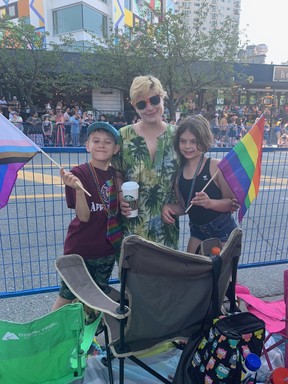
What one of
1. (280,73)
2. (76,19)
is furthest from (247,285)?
(76,19)

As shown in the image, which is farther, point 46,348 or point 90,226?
point 90,226

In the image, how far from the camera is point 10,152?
2377 millimetres

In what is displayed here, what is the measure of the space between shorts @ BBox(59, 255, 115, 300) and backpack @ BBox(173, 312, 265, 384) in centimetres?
85

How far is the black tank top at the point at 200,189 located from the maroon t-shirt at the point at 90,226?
59cm

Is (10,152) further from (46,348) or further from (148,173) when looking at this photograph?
(46,348)

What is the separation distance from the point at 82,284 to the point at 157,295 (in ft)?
2.02

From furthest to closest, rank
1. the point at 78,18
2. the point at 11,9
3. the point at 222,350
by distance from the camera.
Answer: the point at 11,9 < the point at 78,18 < the point at 222,350

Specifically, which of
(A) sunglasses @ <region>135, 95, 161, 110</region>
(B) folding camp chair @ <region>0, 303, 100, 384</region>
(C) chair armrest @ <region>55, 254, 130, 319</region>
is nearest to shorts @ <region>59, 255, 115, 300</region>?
(C) chair armrest @ <region>55, 254, 130, 319</region>

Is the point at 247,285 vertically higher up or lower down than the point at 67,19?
lower down

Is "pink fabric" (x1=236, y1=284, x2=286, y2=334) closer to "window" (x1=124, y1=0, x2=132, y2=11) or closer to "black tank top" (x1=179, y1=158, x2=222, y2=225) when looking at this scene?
"black tank top" (x1=179, y1=158, x2=222, y2=225)

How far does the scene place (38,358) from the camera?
2176 mm

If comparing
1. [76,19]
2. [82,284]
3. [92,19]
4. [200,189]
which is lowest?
[82,284]

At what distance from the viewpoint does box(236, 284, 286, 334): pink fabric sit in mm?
2352

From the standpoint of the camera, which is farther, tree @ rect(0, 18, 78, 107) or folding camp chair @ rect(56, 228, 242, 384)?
tree @ rect(0, 18, 78, 107)
